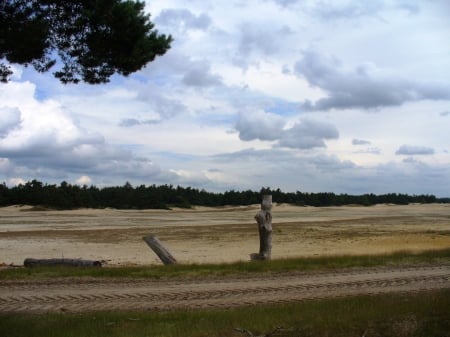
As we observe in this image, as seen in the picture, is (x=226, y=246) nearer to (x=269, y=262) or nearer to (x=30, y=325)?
(x=269, y=262)

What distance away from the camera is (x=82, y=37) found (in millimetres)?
9914

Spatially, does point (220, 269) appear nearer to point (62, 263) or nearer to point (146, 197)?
point (62, 263)

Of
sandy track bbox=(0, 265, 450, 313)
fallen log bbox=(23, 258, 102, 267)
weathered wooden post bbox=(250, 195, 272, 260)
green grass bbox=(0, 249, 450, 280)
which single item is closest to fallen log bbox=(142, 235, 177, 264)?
green grass bbox=(0, 249, 450, 280)

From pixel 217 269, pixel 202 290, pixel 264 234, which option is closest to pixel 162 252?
pixel 217 269

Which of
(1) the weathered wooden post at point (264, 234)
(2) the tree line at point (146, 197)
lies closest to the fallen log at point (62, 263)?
(1) the weathered wooden post at point (264, 234)

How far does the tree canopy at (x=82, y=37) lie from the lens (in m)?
9.21

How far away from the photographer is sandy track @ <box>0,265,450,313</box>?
1023cm

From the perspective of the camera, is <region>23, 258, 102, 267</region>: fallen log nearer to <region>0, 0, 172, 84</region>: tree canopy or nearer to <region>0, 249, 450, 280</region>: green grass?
<region>0, 249, 450, 280</region>: green grass

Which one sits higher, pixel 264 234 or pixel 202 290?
pixel 264 234

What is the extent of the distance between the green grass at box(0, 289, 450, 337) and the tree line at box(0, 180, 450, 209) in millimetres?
80265

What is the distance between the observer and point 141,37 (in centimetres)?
971

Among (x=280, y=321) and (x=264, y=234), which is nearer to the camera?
(x=280, y=321)

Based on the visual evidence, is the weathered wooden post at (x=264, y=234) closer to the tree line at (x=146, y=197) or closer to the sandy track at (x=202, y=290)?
the sandy track at (x=202, y=290)

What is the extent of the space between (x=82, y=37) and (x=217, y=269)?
7.04 meters
